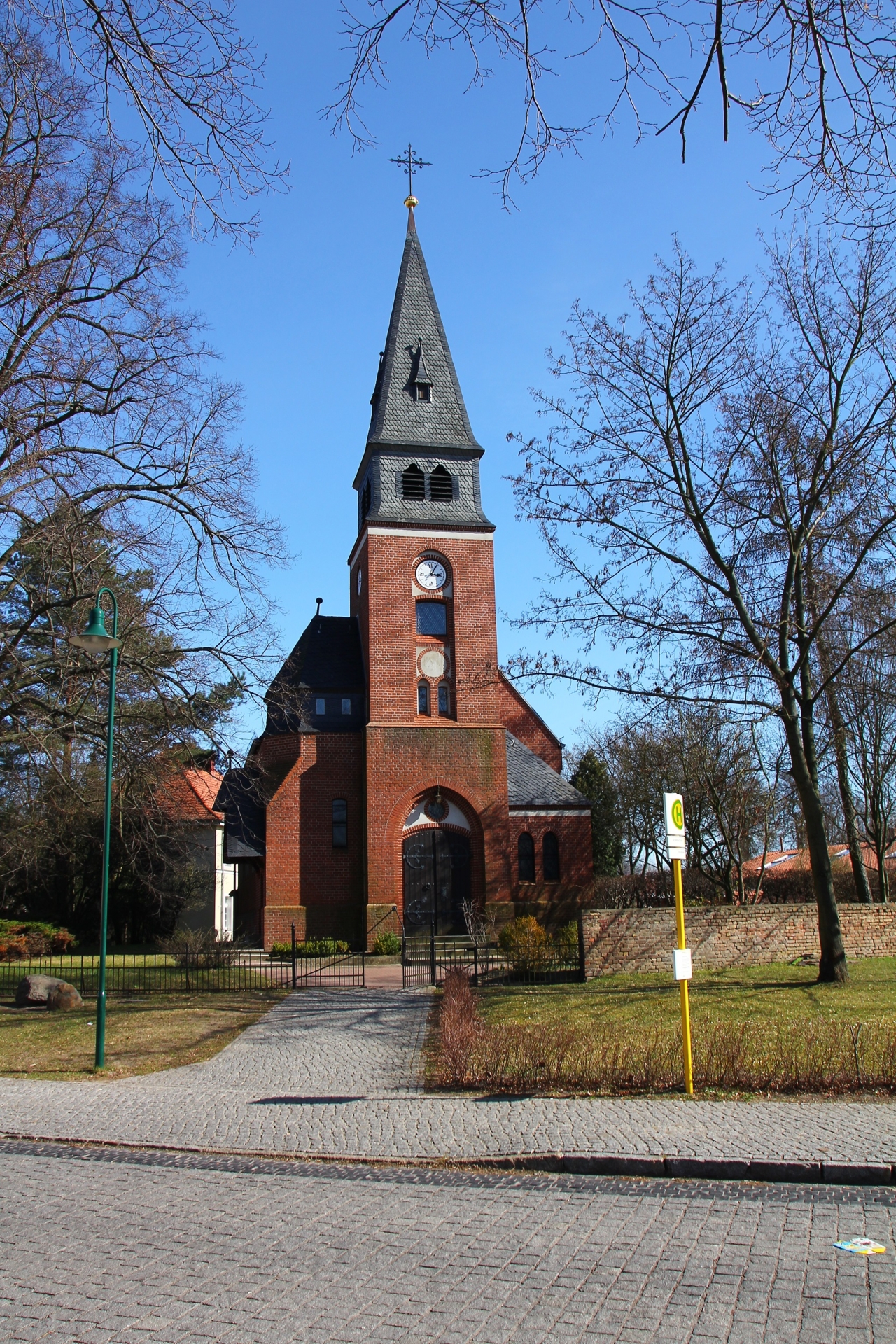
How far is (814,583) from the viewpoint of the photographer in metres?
17.5

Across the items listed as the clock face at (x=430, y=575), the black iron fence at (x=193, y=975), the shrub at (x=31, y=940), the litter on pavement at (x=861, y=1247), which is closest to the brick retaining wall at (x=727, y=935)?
the black iron fence at (x=193, y=975)

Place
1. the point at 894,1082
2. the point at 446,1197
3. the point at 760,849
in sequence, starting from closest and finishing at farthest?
the point at 446,1197
the point at 894,1082
the point at 760,849

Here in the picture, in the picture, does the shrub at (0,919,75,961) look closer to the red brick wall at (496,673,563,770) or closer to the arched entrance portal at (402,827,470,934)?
the arched entrance portal at (402,827,470,934)

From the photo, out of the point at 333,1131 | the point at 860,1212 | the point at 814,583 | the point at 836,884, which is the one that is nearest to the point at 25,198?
the point at 333,1131

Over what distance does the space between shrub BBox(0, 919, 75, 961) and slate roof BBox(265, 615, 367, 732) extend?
850 cm

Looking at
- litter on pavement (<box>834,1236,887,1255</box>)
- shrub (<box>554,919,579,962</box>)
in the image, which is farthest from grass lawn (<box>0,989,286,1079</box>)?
litter on pavement (<box>834,1236,887,1255</box>)

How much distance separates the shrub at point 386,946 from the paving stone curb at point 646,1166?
62.7 ft

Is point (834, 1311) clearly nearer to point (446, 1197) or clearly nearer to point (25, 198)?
point (446, 1197)

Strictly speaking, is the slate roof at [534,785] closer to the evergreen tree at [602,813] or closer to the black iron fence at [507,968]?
the black iron fence at [507,968]

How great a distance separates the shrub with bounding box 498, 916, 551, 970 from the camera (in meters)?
18.2

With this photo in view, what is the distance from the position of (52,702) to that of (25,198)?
886 centimetres

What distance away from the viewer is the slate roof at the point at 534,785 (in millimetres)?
30234

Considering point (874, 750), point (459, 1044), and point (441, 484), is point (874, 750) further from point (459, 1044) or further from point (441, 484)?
point (459, 1044)

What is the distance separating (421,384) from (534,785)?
43.3 ft
